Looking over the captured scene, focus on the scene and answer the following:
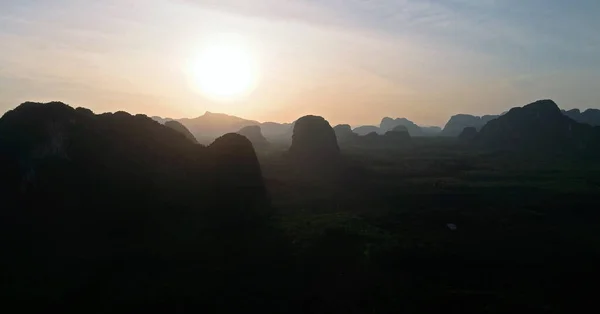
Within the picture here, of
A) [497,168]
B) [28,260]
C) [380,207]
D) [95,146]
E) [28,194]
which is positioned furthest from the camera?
[497,168]

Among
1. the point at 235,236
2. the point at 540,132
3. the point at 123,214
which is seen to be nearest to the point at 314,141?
the point at 235,236

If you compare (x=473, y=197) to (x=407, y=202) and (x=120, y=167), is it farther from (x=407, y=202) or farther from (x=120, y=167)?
(x=120, y=167)

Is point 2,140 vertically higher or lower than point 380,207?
higher

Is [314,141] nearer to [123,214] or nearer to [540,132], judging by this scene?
[123,214]

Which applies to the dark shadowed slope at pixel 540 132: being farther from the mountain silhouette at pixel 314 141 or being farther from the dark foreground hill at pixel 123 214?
the dark foreground hill at pixel 123 214

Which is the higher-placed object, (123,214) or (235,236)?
(123,214)

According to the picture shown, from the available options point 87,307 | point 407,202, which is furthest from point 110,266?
point 407,202

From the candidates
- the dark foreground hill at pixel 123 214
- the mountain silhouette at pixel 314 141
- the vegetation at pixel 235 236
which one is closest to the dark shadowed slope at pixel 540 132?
the mountain silhouette at pixel 314 141
